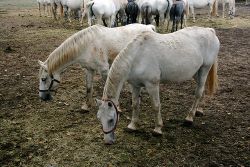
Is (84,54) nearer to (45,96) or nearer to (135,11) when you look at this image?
(45,96)

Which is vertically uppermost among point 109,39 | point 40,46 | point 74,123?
point 109,39

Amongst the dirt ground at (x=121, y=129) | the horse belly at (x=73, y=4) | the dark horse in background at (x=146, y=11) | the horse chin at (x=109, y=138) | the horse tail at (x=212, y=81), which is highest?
the horse belly at (x=73, y=4)

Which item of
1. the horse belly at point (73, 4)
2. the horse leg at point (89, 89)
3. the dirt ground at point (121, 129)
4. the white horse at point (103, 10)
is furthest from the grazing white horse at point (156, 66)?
the horse belly at point (73, 4)

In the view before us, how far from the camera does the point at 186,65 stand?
5246mm

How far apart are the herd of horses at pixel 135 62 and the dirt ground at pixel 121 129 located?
1.00ft

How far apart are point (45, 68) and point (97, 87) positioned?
231 cm

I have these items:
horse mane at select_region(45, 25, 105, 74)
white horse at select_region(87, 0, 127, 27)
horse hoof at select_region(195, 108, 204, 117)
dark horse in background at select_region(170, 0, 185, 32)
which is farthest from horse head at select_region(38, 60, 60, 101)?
dark horse in background at select_region(170, 0, 185, 32)

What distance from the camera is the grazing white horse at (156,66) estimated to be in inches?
180

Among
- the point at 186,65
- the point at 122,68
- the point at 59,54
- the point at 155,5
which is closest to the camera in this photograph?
the point at 122,68

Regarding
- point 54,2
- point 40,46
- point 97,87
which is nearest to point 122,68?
point 97,87

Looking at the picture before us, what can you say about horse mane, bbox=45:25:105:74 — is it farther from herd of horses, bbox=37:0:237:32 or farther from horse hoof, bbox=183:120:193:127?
herd of horses, bbox=37:0:237:32

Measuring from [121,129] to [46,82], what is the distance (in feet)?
5.09

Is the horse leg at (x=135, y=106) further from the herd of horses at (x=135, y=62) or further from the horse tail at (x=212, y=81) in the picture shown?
the horse tail at (x=212, y=81)

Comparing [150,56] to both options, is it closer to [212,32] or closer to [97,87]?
[212,32]
